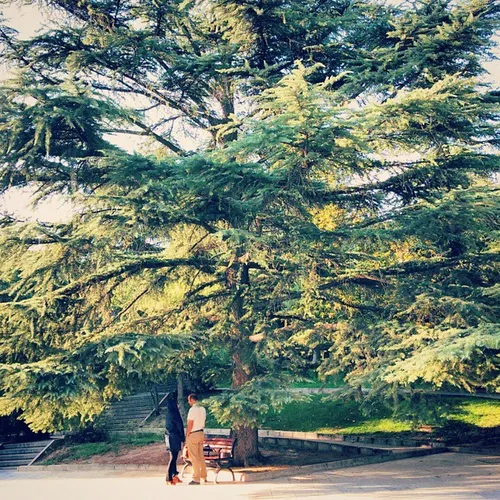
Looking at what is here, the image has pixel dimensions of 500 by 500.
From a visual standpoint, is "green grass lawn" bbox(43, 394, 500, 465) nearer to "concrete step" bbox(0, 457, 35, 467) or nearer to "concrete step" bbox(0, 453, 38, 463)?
"concrete step" bbox(0, 457, 35, 467)

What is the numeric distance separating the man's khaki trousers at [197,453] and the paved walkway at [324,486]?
0.26m

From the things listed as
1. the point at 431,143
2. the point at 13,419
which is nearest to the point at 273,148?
the point at 431,143

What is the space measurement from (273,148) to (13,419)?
1769 centimetres

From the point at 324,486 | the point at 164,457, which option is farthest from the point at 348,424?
the point at 324,486

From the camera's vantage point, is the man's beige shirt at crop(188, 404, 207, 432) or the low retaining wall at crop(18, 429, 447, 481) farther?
the low retaining wall at crop(18, 429, 447, 481)

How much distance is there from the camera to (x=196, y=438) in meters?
10.6

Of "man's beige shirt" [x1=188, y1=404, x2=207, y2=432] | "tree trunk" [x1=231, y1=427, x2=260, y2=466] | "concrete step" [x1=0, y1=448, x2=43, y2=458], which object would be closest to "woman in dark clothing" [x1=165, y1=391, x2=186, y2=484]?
"man's beige shirt" [x1=188, y1=404, x2=207, y2=432]

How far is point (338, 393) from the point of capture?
1113 cm

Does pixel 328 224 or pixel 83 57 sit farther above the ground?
pixel 83 57

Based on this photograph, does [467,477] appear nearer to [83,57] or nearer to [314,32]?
[314,32]

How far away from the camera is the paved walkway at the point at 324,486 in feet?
32.3

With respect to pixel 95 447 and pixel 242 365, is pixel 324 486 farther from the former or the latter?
pixel 95 447

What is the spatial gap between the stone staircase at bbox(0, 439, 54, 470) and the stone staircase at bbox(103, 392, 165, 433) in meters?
2.60

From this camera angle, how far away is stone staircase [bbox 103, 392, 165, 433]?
75.7ft
